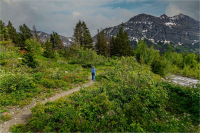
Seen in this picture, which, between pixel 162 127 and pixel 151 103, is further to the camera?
pixel 151 103

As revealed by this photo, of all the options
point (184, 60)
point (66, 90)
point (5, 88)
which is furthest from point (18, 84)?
point (184, 60)

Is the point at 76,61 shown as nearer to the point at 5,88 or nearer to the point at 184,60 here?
the point at 5,88

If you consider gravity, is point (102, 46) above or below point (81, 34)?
below

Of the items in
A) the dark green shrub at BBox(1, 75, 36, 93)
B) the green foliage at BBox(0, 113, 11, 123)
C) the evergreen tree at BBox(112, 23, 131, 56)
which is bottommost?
the green foliage at BBox(0, 113, 11, 123)

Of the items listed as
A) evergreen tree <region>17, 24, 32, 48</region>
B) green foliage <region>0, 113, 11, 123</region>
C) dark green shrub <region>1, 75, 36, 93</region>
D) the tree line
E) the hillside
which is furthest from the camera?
evergreen tree <region>17, 24, 32, 48</region>

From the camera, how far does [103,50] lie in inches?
1534

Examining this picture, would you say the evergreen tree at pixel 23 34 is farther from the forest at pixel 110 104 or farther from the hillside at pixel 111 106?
the hillside at pixel 111 106

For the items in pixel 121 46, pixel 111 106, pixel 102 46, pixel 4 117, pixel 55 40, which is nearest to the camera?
pixel 111 106

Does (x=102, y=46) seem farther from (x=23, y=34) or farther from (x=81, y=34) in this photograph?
(x=23, y=34)

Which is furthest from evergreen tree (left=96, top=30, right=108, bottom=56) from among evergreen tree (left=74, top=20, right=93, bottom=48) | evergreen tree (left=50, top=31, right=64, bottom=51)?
evergreen tree (left=50, top=31, right=64, bottom=51)

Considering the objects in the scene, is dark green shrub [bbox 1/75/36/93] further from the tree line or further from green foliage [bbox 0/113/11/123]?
the tree line

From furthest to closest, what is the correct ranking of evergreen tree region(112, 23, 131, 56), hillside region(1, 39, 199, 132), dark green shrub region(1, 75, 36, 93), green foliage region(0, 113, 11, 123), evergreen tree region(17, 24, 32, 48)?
evergreen tree region(112, 23, 131, 56), evergreen tree region(17, 24, 32, 48), dark green shrub region(1, 75, 36, 93), green foliage region(0, 113, 11, 123), hillside region(1, 39, 199, 132)

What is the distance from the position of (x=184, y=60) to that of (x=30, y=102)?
180 feet

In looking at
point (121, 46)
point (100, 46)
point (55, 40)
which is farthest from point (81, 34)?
point (55, 40)
